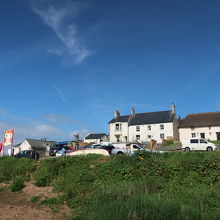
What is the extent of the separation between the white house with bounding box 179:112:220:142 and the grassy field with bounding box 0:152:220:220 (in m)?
33.0

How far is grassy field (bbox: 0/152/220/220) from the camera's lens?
6492 mm

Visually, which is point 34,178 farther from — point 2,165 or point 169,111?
point 169,111

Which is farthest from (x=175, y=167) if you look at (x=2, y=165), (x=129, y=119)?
(x=129, y=119)

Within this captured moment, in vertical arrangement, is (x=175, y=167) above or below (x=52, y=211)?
above

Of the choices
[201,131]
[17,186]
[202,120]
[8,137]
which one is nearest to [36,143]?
[8,137]

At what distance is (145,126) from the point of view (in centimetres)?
5191

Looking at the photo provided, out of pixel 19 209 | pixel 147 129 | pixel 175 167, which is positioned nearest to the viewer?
pixel 19 209

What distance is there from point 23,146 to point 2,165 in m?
51.8

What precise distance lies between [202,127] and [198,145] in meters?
17.5

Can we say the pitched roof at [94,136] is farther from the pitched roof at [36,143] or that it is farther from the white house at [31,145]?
the pitched roof at [36,143]

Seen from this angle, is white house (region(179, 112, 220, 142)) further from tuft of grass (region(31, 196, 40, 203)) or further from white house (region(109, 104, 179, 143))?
tuft of grass (region(31, 196, 40, 203))

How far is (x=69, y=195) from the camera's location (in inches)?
377

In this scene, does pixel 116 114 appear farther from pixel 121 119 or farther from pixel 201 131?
pixel 201 131

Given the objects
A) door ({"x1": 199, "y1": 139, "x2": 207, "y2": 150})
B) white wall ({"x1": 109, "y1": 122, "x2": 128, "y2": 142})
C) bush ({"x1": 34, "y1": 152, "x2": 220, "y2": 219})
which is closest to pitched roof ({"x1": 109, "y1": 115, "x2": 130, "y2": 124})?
white wall ({"x1": 109, "y1": 122, "x2": 128, "y2": 142})
